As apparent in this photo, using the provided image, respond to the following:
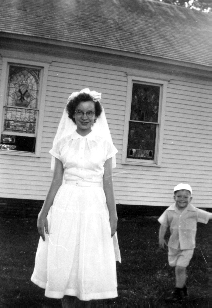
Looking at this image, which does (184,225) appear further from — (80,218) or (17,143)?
(17,143)

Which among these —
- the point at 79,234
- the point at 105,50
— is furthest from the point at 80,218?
the point at 105,50

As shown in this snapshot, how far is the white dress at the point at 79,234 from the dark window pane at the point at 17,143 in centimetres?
637

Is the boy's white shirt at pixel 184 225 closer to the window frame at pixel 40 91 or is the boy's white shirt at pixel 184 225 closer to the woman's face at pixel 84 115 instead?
the woman's face at pixel 84 115

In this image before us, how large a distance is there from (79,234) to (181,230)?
1.83m

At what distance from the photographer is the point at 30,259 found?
6496mm

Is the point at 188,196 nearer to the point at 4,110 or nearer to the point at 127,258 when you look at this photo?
the point at 127,258

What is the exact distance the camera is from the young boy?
16.4 ft

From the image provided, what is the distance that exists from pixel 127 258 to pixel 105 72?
5.00 m

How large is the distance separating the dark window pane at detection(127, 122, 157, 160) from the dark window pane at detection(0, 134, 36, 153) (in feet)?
7.41

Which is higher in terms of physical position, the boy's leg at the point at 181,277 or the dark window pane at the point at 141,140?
the dark window pane at the point at 141,140

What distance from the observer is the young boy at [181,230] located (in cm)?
499

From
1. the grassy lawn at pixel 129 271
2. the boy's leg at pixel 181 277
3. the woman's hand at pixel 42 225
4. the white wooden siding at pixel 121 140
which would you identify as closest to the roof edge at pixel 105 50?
the white wooden siding at pixel 121 140

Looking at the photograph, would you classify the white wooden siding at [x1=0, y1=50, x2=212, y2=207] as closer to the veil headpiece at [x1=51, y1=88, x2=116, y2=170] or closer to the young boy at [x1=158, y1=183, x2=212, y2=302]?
the young boy at [x1=158, y1=183, x2=212, y2=302]

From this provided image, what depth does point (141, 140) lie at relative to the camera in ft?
36.3
